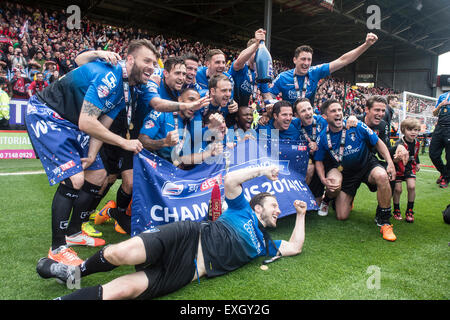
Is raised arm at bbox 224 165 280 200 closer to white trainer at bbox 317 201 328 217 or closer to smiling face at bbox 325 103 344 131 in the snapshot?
smiling face at bbox 325 103 344 131

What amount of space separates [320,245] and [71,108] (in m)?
2.88

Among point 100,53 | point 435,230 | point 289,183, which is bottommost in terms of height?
point 435,230

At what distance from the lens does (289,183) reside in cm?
416

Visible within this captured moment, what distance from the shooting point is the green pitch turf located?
2.30 metres

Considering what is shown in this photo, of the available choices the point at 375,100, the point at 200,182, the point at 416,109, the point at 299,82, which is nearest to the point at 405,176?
the point at 375,100

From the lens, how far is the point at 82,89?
2.78 meters

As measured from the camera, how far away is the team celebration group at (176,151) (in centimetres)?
222

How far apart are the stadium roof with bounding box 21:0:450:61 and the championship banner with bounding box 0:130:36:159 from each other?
12.2 metres

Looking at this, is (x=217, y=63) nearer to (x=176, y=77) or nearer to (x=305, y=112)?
(x=176, y=77)

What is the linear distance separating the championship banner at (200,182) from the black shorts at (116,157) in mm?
610

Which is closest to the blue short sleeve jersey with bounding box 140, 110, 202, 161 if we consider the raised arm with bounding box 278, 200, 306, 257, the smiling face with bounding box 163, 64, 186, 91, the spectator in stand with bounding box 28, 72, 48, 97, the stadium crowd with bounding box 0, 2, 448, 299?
the stadium crowd with bounding box 0, 2, 448, 299
